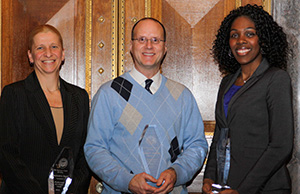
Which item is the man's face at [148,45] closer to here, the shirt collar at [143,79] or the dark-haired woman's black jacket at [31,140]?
the shirt collar at [143,79]

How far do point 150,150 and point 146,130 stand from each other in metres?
0.13

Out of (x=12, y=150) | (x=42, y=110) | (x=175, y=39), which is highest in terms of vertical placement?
(x=175, y=39)

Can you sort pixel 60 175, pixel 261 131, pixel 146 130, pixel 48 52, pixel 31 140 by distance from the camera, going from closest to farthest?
pixel 60 175
pixel 146 130
pixel 261 131
pixel 31 140
pixel 48 52

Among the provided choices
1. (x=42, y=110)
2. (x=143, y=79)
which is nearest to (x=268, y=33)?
(x=143, y=79)

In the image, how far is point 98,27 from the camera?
259 centimetres

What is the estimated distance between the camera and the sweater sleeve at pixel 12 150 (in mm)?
1937

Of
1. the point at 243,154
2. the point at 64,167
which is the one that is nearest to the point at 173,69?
the point at 243,154

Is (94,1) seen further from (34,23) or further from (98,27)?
(34,23)

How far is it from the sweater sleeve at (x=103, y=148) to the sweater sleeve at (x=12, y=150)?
34 cm

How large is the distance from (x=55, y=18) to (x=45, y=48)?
1.58ft

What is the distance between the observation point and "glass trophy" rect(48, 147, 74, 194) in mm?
1445

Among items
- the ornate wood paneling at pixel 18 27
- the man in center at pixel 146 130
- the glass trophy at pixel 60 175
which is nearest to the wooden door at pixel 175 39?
the ornate wood paneling at pixel 18 27

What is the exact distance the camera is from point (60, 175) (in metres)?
1.45

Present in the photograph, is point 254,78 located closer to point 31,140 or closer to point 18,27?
point 31,140
